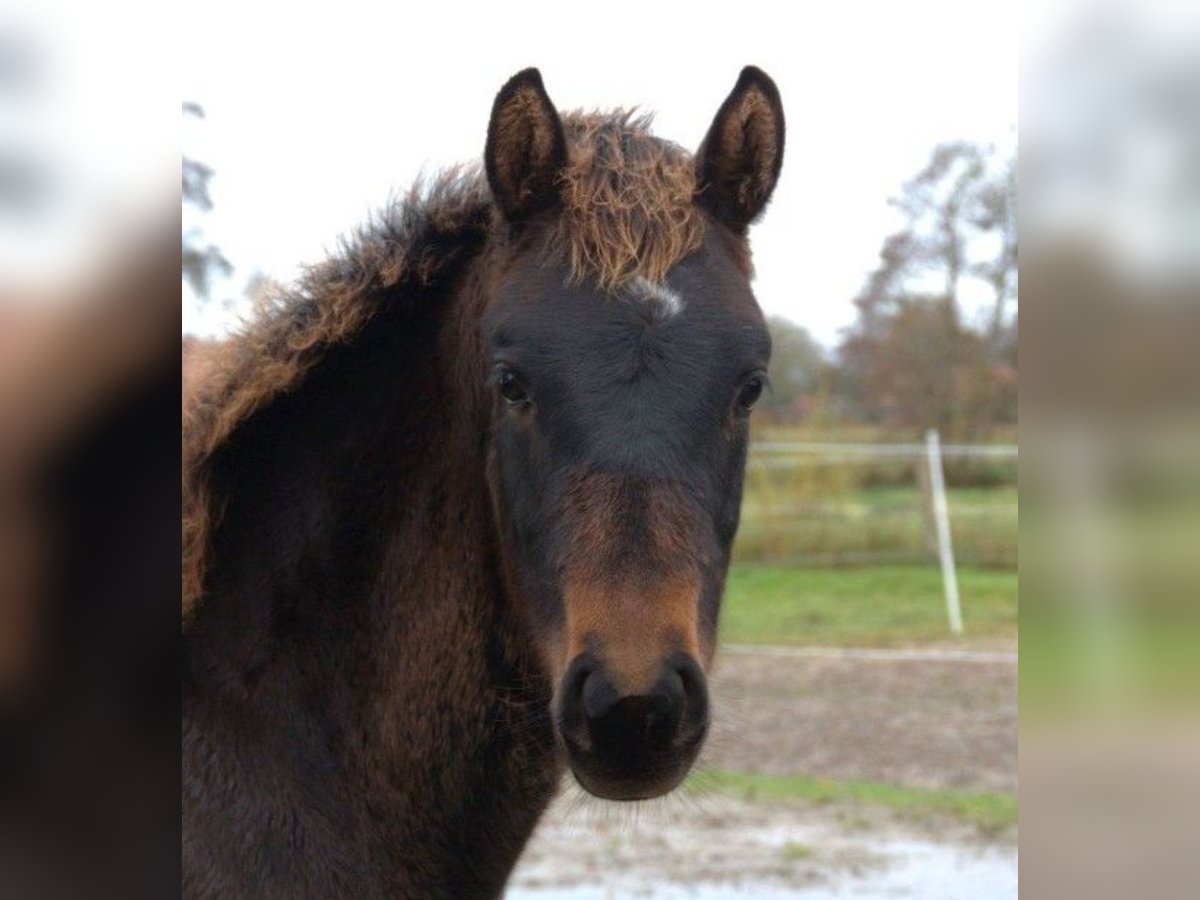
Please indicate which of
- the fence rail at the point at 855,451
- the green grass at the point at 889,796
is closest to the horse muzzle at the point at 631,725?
the green grass at the point at 889,796

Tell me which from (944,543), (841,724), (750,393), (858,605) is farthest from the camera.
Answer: (858,605)

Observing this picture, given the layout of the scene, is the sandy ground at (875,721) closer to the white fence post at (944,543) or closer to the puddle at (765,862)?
the puddle at (765,862)

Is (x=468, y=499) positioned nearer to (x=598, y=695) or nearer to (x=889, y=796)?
(x=598, y=695)

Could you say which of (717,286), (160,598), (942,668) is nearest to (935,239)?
(942,668)

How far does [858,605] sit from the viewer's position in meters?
15.3

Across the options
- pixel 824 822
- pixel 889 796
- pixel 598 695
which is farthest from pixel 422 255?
pixel 889 796

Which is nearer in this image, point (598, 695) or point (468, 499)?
point (598, 695)

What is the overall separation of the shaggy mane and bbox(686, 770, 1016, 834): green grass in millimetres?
5815

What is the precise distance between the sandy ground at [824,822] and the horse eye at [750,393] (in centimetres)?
224

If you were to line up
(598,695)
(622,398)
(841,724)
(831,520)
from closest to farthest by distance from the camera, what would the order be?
(598,695)
(622,398)
(841,724)
(831,520)

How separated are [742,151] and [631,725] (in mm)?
1422

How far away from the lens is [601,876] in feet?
24.0

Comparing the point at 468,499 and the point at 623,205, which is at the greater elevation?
the point at 623,205

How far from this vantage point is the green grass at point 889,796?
26.6 ft
